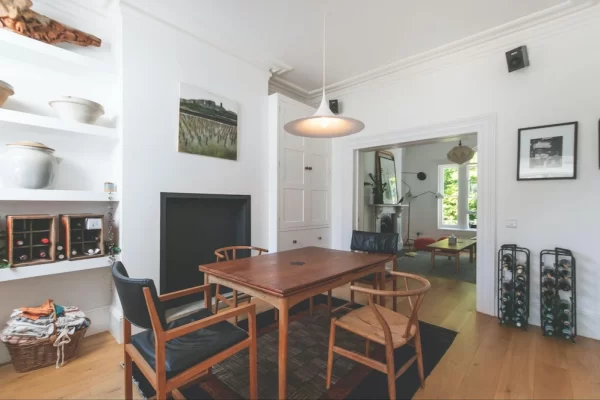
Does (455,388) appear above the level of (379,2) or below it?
below

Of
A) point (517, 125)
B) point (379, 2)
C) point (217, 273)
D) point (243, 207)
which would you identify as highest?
point (379, 2)

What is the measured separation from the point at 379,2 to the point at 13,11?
2.85 meters

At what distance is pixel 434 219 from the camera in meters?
7.45

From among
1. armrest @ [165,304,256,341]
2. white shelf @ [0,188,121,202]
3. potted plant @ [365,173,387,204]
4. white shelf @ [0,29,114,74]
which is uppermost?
white shelf @ [0,29,114,74]

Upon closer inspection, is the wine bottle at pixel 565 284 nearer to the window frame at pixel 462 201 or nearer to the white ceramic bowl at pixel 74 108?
the white ceramic bowl at pixel 74 108

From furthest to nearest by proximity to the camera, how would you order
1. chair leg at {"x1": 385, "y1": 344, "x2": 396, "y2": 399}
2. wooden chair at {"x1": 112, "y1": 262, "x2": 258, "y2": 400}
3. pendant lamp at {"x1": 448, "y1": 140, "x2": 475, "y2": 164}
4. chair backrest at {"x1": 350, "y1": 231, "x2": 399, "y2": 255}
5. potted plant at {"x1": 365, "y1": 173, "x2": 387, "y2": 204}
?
potted plant at {"x1": 365, "y1": 173, "x2": 387, "y2": 204}
pendant lamp at {"x1": 448, "y1": 140, "x2": 475, "y2": 164}
chair backrest at {"x1": 350, "y1": 231, "x2": 399, "y2": 255}
chair leg at {"x1": 385, "y1": 344, "x2": 396, "y2": 399}
wooden chair at {"x1": 112, "y1": 262, "x2": 258, "y2": 400}

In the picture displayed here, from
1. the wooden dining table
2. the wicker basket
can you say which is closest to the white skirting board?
the wicker basket

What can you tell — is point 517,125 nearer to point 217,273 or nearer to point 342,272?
point 342,272

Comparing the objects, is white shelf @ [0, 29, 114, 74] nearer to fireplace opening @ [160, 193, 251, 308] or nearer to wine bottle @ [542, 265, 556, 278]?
fireplace opening @ [160, 193, 251, 308]

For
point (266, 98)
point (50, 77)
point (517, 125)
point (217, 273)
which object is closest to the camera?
point (217, 273)

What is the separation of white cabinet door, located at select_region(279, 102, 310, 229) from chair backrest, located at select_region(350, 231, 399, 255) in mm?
917

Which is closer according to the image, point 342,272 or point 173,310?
point 342,272

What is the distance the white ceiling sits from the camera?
246 centimetres

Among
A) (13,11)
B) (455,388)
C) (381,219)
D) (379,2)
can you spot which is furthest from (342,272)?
(381,219)
